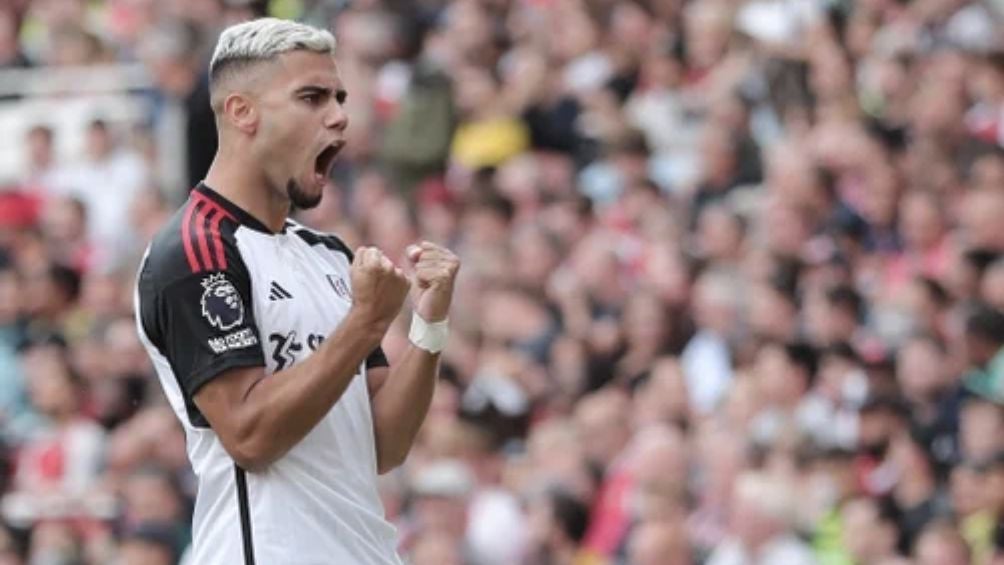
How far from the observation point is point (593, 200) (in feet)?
45.1

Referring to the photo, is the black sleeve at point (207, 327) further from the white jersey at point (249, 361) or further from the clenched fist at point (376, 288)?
the clenched fist at point (376, 288)

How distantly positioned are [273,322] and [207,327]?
0.61 ft

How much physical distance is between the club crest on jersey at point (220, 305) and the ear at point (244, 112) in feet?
1.23

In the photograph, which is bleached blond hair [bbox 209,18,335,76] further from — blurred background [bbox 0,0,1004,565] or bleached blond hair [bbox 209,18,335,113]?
blurred background [bbox 0,0,1004,565]

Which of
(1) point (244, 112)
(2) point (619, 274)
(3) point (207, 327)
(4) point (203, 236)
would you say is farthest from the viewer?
(2) point (619, 274)

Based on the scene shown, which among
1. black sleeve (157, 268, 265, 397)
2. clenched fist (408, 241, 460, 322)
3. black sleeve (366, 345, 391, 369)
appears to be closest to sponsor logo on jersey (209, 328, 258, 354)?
black sleeve (157, 268, 265, 397)

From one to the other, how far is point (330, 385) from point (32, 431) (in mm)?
8988

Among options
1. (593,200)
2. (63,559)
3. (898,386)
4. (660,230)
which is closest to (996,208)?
(898,386)

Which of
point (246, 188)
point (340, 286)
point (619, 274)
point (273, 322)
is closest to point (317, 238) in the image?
point (340, 286)

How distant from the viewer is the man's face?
18.5 feet

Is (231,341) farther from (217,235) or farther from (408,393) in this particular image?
(408,393)

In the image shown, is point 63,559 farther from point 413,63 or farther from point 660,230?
point 413,63

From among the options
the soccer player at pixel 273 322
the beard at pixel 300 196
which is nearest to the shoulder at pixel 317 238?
the soccer player at pixel 273 322

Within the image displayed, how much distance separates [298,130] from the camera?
563cm
